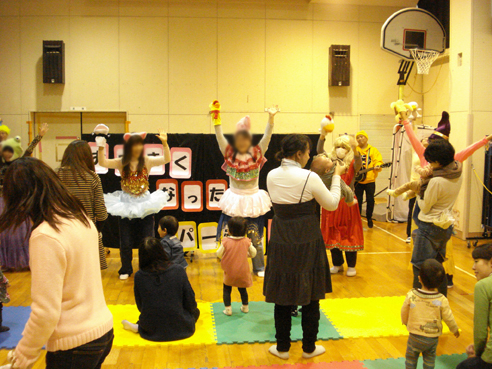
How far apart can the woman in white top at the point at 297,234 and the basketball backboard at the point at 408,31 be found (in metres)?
5.58

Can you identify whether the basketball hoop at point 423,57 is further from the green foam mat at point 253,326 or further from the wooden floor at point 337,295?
the green foam mat at point 253,326

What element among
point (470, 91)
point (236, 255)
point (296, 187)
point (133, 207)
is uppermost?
point (470, 91)

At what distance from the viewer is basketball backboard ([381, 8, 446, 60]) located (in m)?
7.66

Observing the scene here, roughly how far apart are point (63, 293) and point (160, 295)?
5.28 ft

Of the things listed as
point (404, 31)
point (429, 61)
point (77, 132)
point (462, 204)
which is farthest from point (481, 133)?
point (77, 132)

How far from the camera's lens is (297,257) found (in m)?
2.90

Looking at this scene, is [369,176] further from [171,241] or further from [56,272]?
[56,272]

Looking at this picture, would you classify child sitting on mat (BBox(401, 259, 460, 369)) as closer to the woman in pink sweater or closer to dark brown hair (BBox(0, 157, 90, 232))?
the woman in pink sweater

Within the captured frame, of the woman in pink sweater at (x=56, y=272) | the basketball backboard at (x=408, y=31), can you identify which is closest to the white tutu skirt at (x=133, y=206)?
the woman in pink sweater at (x=56, y=272)

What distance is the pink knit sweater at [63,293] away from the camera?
1.54 meters

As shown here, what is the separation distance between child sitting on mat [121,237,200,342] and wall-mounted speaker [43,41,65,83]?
276 inches

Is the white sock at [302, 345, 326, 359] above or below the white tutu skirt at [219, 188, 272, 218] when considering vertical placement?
below

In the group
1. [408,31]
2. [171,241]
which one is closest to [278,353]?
[171,241]

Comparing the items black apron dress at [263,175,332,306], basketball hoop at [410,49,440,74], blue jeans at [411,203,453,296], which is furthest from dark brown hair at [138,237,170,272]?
basketball hoop at [410,49,440,74]
